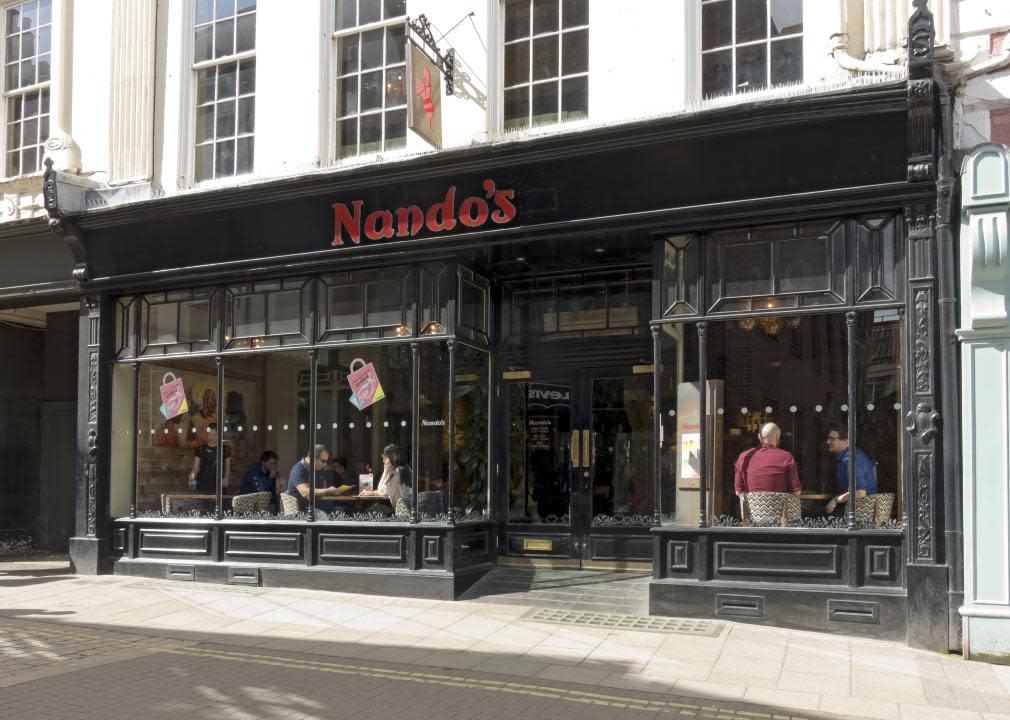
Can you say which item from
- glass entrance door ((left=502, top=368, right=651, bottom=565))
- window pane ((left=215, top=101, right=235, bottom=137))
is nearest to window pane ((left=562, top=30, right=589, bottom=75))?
glass entrance door ((left=502, top=368, right=651, bottom=565))

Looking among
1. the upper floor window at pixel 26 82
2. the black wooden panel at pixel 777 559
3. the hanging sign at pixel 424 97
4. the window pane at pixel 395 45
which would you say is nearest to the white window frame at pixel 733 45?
the hanging sign at pixel 424 97

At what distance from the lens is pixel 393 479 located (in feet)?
37.6

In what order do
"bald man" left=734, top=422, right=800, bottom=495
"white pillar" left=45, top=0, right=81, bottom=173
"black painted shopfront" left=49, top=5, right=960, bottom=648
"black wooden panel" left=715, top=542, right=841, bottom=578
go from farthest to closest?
1. "white pillar" left=45, top=0, right=81, bottom=173
2. "bald man" left=734, top=422, right=800, bottom=495
3. "black wooden panel" left=715, top=542, right=841, bottom=578
4. "black painted shopfront" left=49, top=5, right=960, bottom=648

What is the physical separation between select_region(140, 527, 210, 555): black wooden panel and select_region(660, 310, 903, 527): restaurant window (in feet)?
19.1

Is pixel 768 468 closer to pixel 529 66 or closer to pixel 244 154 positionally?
pixel 529 66

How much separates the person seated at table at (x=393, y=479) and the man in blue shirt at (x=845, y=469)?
4.63 metres

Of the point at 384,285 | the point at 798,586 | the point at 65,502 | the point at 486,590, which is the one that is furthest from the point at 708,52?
the point at 65,502

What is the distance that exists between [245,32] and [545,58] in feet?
13.8

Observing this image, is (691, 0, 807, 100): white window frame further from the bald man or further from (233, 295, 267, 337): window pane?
(233, 295, 267, 337): window pane

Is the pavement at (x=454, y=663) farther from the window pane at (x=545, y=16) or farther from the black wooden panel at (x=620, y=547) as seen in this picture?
the window pane at (x=545, y=16)

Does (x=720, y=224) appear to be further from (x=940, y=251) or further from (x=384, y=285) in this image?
(x=384, y=285)

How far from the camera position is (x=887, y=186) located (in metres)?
8.96

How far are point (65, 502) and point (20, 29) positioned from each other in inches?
286

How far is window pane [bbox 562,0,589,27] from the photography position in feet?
35.4
